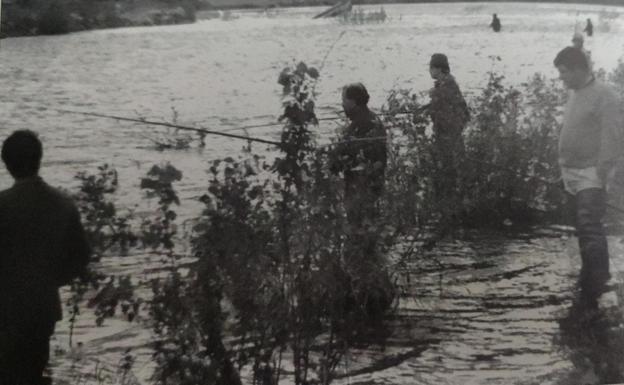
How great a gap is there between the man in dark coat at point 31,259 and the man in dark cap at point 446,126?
146 centimetres

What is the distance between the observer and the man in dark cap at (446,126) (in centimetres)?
329

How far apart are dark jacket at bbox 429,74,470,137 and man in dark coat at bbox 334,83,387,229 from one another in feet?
0.95

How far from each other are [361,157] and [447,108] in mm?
598

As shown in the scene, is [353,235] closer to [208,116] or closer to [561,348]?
[208,116]

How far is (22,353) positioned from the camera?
2.46 metres

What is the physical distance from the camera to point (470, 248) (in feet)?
11.6

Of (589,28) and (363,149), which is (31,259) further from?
(589,28)

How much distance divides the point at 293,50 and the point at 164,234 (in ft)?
3.08

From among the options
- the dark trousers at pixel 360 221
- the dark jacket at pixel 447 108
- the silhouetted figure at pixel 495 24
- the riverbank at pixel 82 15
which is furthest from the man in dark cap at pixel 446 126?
the riverbank at pixel 82 15

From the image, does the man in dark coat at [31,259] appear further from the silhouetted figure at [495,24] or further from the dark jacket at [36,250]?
the silhouetted figure at [495,24]

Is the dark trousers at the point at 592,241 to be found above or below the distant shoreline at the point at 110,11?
below

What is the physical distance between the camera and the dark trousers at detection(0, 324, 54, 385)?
2439mm

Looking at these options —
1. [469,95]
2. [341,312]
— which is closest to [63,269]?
[341,312]

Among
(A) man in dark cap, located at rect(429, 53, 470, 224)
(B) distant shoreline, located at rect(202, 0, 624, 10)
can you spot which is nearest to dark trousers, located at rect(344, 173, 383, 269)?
(A) man in dark cap, located at rect(429, 53, 470, 224)
